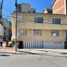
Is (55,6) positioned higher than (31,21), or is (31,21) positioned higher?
(55,6)

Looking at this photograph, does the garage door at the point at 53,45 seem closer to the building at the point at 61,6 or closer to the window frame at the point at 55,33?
the window frame at the point at 55,33

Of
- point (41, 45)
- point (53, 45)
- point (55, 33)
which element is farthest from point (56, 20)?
point (41, 45)

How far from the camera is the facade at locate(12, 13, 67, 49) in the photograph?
1729 inches

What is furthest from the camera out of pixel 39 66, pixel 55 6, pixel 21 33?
pixel 55 6

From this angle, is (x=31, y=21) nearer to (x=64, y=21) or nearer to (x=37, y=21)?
(x=37, y=21)

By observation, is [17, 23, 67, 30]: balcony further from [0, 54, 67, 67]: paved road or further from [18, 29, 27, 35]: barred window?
[0, 54, 67, 67]: paved road

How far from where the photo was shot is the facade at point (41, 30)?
43906 millimetres

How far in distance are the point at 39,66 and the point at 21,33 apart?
90.4 feet

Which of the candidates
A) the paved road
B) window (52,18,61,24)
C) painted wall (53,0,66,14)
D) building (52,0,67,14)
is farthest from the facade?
the paved road

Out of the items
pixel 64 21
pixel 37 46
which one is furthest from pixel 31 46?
pixel 64 21

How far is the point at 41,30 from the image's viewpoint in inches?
1764

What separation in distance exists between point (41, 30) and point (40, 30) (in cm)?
18

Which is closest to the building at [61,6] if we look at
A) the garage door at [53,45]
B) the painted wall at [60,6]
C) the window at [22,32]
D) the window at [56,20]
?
the painted wall at [60,6]

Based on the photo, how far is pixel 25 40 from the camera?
4403cm
